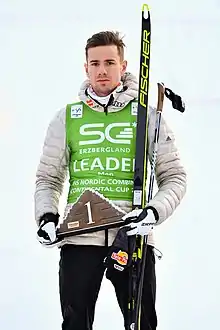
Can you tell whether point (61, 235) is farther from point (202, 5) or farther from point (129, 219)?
point (202, 5)

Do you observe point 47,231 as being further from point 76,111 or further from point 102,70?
point 102,70

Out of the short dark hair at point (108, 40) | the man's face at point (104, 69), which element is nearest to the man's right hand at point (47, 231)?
the man's face at point (104, 69)

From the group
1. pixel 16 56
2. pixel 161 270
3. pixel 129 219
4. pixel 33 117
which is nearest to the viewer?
pixel 129 219

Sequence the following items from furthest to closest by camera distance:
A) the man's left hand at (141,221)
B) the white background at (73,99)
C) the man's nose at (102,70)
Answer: the white background at (73,99) < the man's nose at (102,70) < the man's left hand at (141,221)

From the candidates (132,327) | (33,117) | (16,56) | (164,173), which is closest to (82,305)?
(132,327)

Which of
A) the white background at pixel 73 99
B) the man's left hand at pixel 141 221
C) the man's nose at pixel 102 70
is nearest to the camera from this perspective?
the man's left hand at pixel 141 221

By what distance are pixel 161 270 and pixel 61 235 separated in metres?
1.14

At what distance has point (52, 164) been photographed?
2469 millimetres

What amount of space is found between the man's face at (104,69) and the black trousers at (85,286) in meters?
0.44

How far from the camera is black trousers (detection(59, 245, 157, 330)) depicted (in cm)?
236

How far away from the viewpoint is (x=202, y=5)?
4879mm

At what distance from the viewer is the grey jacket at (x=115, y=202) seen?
2.39 metres

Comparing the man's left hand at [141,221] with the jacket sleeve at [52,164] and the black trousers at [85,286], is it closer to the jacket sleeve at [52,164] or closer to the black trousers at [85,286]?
the black trousers at [85,286]

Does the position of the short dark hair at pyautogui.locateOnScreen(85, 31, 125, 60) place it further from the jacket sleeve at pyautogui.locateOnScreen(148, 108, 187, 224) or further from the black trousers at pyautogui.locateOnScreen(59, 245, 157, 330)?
the black trousers at pyautogui.locateOnScreen(59, 245, 157, 330)
